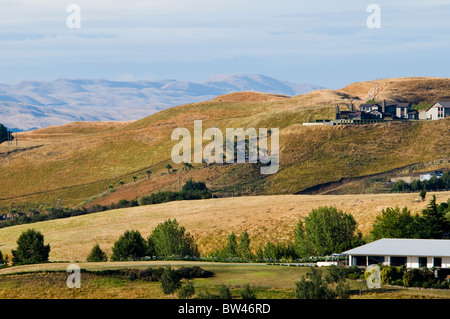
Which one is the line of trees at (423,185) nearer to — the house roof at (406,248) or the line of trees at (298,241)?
the line of trees at (298,241)

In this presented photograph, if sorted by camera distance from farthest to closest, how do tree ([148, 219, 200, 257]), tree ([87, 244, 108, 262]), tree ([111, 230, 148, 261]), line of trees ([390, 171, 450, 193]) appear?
line of trees ([390, 171, 450, 193]), tree ([148, 219, 200, 257]), tree ([87, 244, 108, 262]), tree ([111, 230, 148, 261])

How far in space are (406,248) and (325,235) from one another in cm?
1602

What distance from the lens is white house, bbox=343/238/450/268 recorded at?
78500mm

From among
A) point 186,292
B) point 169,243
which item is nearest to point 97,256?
point 169,243

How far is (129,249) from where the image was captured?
325ft

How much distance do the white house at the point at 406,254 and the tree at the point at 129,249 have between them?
29911 millimetres

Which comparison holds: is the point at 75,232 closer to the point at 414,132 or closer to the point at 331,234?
the point at 331,234

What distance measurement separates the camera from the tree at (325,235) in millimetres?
96125

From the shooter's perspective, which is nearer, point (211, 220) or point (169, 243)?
point (169, 243)

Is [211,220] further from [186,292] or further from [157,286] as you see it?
[186,292]

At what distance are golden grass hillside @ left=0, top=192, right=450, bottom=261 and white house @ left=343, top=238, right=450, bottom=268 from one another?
23198 millimetres

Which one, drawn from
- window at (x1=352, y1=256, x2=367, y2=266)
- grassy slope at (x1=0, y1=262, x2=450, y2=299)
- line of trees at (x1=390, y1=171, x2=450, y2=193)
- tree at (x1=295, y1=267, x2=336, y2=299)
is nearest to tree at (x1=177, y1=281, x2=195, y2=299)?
grassy slope at (x1=0, y1=262, x2=450, y2=299)

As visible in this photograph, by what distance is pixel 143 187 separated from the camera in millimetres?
Result: 184625

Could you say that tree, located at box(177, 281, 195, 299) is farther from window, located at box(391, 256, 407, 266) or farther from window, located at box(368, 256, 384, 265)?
window, located at box(391, 256, 407, 266)
